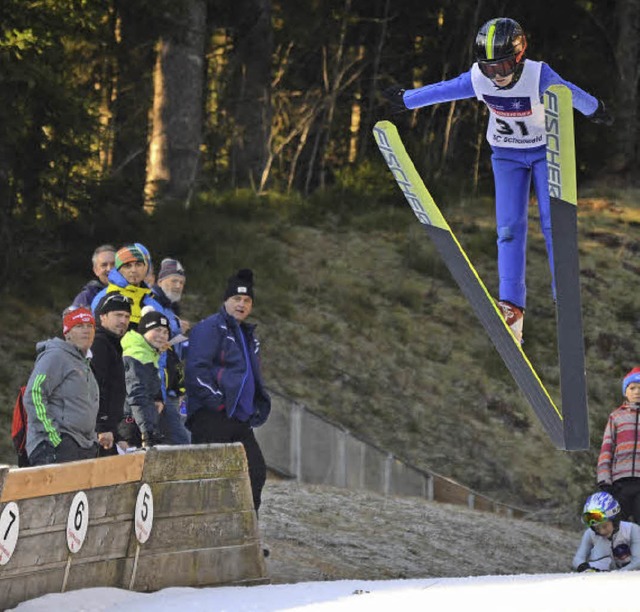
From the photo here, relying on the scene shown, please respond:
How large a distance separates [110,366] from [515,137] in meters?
2.77

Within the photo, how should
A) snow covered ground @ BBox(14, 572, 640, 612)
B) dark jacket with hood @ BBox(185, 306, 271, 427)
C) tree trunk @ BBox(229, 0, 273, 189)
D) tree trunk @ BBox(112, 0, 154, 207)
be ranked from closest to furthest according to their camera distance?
snow covered ground @ BBox(14, 572, 640, 612) → dark jacket with hood @ BBox(185, 306, 271, 427) → tree trunk @ BBox(112, 0, 154, 207) → tree trunk @ BBox(229, 0, 273, 189)

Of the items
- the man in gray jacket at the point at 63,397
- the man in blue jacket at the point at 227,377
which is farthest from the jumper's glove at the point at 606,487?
the man in gray jacket at the point at 63,397

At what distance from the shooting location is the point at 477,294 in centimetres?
785

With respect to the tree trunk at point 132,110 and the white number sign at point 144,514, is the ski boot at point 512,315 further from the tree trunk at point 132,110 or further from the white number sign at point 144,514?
the tree trunk at point 132,110

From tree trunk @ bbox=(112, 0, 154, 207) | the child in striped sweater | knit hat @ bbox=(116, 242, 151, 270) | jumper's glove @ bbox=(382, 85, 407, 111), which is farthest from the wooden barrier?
tree trunk @ bbox=(112, 0, 154, 207)

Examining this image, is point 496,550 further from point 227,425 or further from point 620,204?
point 620,204

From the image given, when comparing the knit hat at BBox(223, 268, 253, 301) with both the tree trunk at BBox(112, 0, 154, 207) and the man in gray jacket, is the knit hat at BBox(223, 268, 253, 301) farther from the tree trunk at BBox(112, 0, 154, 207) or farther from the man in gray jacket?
the tree trunk at BBox(112, 0, 154, 207)

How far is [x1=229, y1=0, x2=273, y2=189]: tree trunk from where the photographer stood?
2403 centimetres

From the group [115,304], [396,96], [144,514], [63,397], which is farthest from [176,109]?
[144,514]

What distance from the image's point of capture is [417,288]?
22.5m

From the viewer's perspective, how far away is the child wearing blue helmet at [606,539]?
10.7 metres

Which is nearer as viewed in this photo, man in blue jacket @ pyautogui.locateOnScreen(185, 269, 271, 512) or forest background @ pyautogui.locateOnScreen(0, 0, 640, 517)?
man in blue jacket @ pyautogui.locateOnScreen(185, 269, 271, 512)

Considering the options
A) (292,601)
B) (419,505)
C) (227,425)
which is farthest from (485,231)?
(292,601)

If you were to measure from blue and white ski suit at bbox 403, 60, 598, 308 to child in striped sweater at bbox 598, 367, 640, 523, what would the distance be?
357 cm
